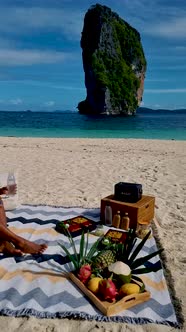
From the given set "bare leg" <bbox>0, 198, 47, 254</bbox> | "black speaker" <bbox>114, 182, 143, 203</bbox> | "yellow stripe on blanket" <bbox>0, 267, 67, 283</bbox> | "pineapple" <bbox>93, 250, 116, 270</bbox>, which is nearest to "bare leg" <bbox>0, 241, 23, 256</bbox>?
"bare leg" <bbox>0, 198, 47, 254</bbox>

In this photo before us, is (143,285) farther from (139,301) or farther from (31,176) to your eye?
(31,176)

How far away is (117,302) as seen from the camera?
9.44 feet

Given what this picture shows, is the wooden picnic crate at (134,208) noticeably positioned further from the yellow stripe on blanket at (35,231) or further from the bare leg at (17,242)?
the bare leg at (17,242)

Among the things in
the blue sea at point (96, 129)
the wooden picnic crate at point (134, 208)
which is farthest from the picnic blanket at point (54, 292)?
the blue sea at point (96, 129)

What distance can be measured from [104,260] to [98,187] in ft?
13.5

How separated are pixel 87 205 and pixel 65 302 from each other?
3101mm

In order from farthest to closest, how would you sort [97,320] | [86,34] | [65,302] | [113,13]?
[113,13]
[86,34]
[65,302]
[97,320]

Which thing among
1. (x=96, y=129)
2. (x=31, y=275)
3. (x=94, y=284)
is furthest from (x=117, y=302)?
(x=96, y=129)

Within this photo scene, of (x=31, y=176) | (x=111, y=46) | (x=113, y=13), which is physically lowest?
(x=31, y=176)

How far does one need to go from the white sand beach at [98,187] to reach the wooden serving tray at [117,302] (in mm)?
111

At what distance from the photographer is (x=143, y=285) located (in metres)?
3.12

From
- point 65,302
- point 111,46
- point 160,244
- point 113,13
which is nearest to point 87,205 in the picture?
point 160,244

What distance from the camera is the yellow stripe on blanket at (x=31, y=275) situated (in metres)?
3.36

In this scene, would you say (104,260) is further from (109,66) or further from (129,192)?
(109,66)
